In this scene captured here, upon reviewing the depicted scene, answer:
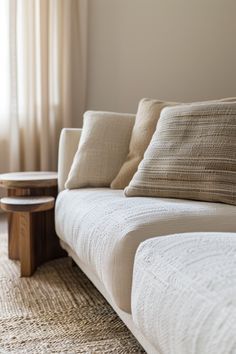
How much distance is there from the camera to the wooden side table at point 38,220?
85.8 inches

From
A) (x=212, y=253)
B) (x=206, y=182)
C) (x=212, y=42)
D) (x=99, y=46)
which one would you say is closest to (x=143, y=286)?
(x=212, y=253)

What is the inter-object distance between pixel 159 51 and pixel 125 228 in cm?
299

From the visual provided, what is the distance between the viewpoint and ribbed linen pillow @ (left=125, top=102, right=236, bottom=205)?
4.96ft

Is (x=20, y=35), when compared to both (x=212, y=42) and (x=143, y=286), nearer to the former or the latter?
(x=212, y=42)

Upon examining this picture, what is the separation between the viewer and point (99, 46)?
3768mm

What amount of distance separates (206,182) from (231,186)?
85mm

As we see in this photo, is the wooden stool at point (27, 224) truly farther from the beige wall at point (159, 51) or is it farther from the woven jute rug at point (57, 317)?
the beige wall at point (159, 51)

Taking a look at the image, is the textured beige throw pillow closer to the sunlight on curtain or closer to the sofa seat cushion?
the sofa seat cushion

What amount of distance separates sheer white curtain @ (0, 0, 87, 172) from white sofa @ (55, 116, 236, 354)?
1953mm

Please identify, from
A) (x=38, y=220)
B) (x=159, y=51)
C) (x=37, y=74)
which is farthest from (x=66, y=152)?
(x=159, y=51)

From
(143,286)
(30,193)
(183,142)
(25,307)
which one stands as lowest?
(25,307)

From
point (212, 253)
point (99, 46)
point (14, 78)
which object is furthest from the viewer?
point (99, 46)

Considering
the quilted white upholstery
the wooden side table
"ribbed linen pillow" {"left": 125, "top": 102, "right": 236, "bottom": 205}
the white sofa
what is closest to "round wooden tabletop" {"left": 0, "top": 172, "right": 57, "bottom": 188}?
the wooden side table

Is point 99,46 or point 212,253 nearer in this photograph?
point 212,253
